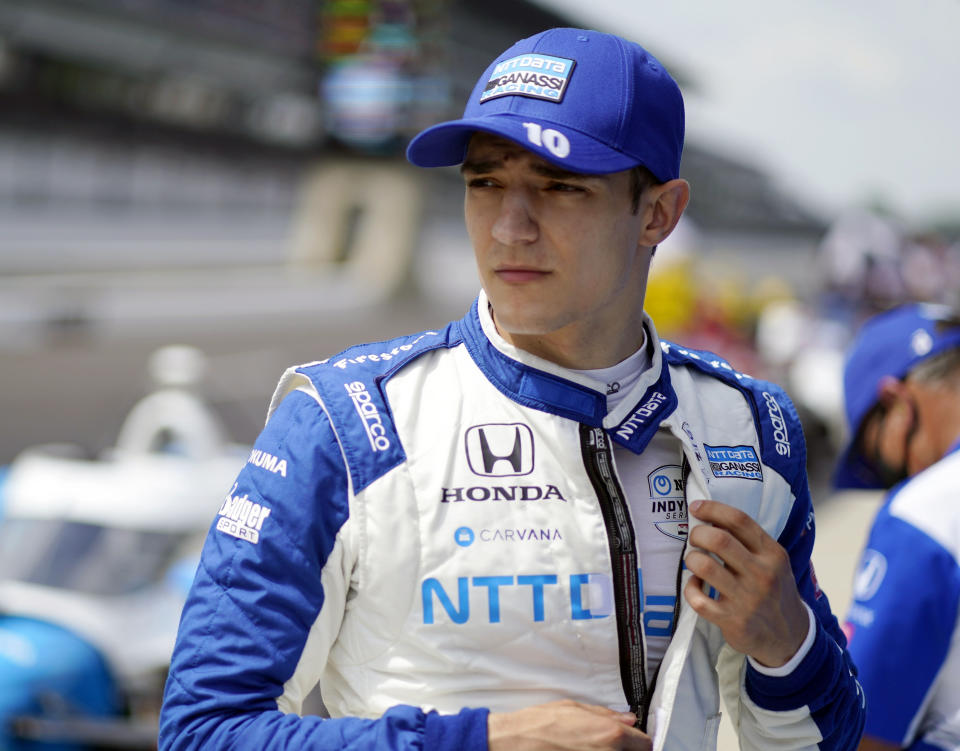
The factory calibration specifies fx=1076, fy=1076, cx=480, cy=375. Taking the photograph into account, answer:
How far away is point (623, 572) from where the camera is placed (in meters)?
1.55

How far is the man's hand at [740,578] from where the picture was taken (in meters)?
1.50

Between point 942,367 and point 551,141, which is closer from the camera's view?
point 551,141

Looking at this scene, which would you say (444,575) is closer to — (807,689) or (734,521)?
(734,521)

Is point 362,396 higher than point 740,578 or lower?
higher

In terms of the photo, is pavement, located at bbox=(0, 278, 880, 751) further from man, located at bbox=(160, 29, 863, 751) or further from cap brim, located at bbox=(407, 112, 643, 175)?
cap brim, located at bbox=(407, 112, 643, 175)

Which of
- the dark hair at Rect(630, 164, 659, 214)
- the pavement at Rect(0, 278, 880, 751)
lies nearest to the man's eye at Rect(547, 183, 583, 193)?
the dark hair at Rect(630, 164, 659, 214)

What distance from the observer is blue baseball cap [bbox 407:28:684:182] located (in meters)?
1.49

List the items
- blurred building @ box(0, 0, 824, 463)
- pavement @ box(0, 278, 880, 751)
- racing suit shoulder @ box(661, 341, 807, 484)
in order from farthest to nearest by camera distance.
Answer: blurred building @ box(0, 0, 824, 463)
pavement @ box(0, 278, 880, 751)
racing suit shoulder @ box(661, 341, 807, 484)

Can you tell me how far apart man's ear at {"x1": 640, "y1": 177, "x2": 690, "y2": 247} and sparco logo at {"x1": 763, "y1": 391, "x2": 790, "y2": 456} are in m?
0.34

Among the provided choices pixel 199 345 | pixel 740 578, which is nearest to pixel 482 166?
pixel 740 578

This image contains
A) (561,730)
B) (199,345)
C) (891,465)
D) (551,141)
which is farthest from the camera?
(199,345)

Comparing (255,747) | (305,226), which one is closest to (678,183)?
(255,747)

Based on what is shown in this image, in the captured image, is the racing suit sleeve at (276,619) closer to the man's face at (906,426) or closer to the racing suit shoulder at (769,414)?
the racing suit shoulder at (769,414)

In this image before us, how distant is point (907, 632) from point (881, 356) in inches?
30.5
